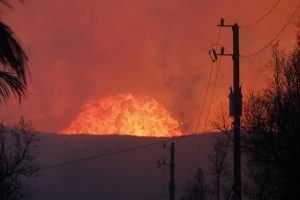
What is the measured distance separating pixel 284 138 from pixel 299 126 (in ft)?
4.72

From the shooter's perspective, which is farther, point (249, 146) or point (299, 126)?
point (249, 146)

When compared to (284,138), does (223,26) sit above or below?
above

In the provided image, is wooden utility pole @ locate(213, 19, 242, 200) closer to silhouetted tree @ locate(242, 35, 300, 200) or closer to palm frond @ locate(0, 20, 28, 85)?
silhouetted tree @ locate(242, 35, 300, 200)

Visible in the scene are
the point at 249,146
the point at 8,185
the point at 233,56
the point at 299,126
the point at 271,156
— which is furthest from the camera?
the point at 8,185

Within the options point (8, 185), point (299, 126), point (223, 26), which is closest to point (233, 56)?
point (223, 26)

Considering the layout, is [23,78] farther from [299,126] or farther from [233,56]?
[299,126]

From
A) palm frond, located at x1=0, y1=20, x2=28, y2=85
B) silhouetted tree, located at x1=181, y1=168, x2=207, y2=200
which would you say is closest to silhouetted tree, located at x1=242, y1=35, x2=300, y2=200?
palm frond, located at x1=0, y1=20, x2=28, y2=85

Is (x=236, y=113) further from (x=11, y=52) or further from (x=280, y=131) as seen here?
(x=11, y=52)

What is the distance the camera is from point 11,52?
5.32 meters

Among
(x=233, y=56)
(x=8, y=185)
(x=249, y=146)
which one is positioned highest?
(x=233, y=56)

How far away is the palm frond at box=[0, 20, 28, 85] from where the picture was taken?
527 cm

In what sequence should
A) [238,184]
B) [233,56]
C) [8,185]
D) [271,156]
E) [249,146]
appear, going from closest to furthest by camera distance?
[238,184]
[233,56]
[271,156]
[249,146]
[8,185]

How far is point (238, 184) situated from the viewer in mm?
24328

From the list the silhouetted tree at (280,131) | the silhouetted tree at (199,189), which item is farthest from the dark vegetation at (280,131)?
the silhouetted tree at (199,189)
